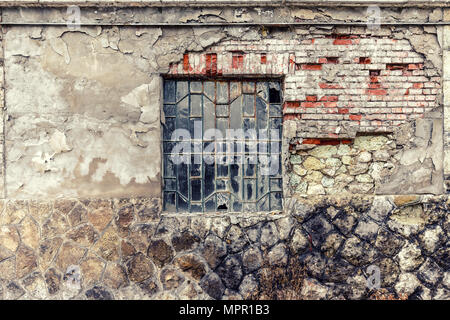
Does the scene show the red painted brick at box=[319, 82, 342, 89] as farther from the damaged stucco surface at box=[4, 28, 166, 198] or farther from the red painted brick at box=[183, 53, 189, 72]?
the damaged stucco surface at box=[4, 28, 166, 198]

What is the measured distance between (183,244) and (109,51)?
A: 7.46 feet

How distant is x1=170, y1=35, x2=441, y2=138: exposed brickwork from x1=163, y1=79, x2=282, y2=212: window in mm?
235

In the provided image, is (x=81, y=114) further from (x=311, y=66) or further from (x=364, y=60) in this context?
(x=364, y=60)

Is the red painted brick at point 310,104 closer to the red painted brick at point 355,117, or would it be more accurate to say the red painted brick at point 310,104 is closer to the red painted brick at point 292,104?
the red painted brick at point 292,104

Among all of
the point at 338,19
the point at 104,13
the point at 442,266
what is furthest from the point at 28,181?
the point at 442,266

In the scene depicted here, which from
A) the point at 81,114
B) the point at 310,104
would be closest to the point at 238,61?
the point at 310,104

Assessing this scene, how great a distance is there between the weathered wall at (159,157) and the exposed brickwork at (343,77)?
0.02m

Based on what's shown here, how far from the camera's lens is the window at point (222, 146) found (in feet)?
12.3

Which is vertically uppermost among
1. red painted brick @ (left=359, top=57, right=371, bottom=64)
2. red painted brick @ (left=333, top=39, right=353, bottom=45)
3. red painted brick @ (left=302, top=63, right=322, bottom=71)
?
red painted brick @ (left=333, top=39, right=353, bottom=45)

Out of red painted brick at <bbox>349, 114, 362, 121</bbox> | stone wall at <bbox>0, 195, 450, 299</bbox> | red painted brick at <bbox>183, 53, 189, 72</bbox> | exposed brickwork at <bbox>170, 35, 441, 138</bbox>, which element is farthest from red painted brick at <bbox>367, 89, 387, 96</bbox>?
red painted brick at <bbox>183, 53, 189, 72</bbox>

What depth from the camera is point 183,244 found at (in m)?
3.61

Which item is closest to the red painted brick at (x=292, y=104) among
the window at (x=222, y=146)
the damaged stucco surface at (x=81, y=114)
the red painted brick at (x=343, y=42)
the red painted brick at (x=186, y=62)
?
the window at (x=222, y=146)

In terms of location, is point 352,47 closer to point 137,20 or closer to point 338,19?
point 338,19

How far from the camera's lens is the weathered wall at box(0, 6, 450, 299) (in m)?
3.59
